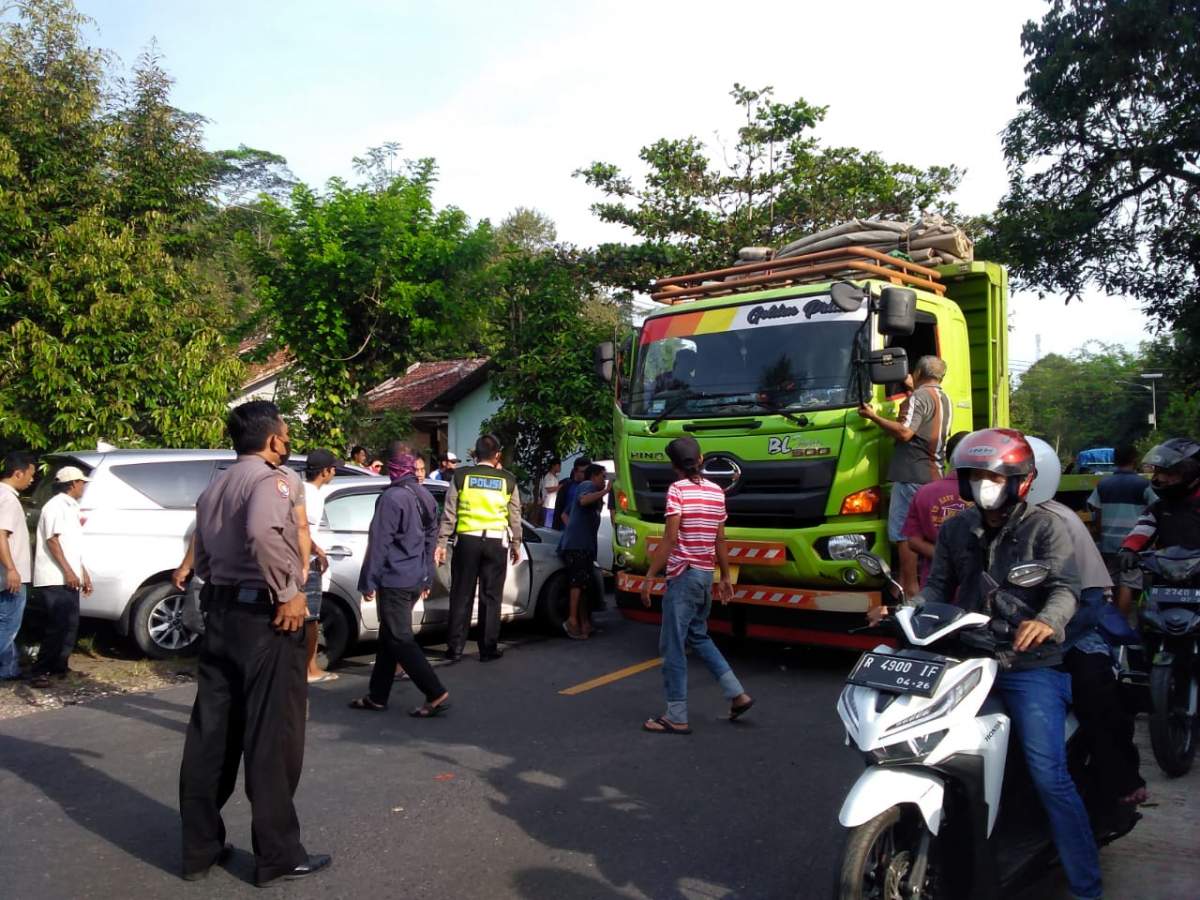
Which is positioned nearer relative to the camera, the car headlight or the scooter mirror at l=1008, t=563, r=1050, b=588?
the scooter mirror at l=1008, t=563, r=1050, b=588

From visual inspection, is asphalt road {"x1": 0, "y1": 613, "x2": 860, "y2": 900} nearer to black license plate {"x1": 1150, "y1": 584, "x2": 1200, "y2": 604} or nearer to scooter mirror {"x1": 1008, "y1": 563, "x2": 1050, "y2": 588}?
scooter mirror {"x1": 1008, "y1": 563, "x2": 1050, "y2": 588}

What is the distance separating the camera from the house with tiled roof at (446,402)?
29125mm

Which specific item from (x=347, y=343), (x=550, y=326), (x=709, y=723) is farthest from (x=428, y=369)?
(x=709, y=723)

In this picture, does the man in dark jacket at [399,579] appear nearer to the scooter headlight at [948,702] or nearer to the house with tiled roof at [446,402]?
the scooter headlight at [948,702]

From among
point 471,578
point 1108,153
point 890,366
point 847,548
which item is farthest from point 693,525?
point 1108,153

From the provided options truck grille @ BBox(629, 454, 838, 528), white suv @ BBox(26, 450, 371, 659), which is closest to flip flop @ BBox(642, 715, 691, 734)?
truck grille @ BBox(629, 454, 838, 528)

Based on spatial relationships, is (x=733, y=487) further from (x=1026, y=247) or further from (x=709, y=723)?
(x=1026, y=247)

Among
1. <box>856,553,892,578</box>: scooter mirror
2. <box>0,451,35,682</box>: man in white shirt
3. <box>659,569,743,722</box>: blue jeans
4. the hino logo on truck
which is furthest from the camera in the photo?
the hino logo on truck

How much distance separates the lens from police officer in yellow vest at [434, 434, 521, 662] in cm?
862

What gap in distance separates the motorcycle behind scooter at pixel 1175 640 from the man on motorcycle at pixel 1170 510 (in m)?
0.08

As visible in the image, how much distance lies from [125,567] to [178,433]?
3.39 meters

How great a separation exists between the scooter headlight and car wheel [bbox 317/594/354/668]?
19.8 feet

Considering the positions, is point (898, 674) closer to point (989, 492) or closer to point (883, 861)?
point (883, 861)

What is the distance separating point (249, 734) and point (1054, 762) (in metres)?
3.01
